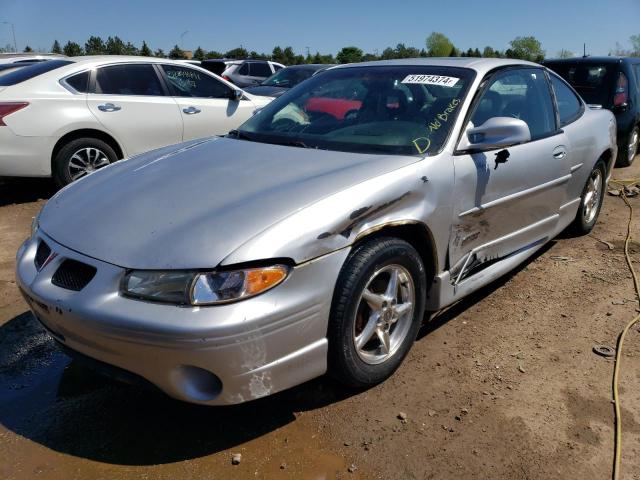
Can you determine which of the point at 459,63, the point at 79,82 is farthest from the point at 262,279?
the point at 79,82

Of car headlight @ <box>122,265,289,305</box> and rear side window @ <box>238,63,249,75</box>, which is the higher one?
rear side window @ <box>238,63,249,75</box>

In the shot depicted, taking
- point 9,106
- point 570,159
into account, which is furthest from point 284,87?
point 570,159

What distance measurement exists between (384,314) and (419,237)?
1.45 feet

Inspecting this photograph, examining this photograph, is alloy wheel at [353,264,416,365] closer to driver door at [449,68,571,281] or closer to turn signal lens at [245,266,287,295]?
driver door at [449,68,571,281]

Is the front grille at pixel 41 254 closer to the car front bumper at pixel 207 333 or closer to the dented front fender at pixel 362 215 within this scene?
the car front bumper at pixel 207 333

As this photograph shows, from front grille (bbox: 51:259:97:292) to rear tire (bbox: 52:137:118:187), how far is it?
12.2 feet

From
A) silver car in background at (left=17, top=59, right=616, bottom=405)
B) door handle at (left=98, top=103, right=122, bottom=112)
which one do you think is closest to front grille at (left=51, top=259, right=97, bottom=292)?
silver car in background at (left=17, top=59, right=616, bottom=405)

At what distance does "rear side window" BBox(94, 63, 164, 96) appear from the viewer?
6.26 metres

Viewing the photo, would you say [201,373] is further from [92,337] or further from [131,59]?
[131,59]

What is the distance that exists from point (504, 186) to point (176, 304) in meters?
2.09

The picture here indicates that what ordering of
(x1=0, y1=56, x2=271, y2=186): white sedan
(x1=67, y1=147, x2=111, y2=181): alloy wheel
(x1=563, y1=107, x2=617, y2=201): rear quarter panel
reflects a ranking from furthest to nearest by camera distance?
(x1=67, y1=147, x2=111, y2=181): alloy wheel < (x1=0, y1=56, x2=271, y2=186): white sedan < (x1=563, y1=107, x2=617, y2=201): rear quarter panel

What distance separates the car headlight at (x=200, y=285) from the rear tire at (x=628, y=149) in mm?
7579

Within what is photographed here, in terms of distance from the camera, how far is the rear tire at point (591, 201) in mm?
4820

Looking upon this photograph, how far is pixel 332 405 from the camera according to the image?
268 cm
